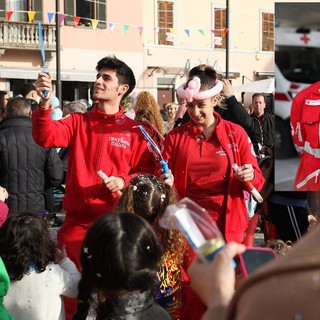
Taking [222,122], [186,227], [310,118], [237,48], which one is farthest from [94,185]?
[237,48]

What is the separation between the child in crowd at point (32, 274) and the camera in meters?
3.17

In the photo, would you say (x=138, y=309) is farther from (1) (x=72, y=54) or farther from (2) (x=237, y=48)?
(2) (x=237, y=48)

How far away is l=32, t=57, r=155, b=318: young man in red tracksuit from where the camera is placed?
12.9 feet

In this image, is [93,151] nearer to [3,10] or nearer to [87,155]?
[87,155]

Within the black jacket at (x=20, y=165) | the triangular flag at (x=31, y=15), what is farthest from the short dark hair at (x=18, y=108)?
the triangular flag at (x=31, y=15)

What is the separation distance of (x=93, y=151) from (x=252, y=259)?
2912 millimetres

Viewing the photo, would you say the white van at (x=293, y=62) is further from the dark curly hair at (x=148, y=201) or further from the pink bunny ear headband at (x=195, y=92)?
the pink bunny ear headband at (x=195, y=92)

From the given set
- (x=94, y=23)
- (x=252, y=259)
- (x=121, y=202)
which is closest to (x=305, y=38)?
(x=252, y=259)

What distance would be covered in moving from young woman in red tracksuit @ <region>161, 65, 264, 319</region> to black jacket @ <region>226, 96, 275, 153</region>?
1.83 metres

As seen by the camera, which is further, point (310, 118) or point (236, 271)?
point (310, 118)

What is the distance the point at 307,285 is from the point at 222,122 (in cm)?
329

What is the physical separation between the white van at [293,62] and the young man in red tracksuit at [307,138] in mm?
110

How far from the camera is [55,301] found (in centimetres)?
321

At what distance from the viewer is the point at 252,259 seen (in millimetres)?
1162
